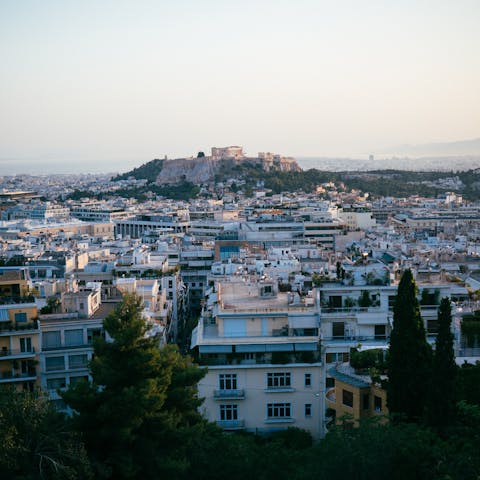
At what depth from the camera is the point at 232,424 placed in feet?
55.9

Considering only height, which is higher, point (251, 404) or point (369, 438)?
point (369, 438)

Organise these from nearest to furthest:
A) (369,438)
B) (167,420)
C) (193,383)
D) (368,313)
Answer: (369,438) → (167,420) → (193,383) → (368,313)

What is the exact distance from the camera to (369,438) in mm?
11680

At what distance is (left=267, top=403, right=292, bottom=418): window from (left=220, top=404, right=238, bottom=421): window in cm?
70

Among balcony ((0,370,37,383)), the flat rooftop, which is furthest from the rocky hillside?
balcony ((0,370,37,383))

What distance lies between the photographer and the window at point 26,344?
694 inches

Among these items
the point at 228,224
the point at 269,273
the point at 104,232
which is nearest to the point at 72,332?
the point at 269,273

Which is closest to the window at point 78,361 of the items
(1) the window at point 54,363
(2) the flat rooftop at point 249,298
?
(1) the window at point 54,363

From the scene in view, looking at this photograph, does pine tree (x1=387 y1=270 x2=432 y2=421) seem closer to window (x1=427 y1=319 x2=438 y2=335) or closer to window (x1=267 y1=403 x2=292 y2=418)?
window (x1=267 y1=403 x2=292 y2=418)

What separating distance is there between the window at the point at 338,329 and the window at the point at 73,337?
619 centimetres

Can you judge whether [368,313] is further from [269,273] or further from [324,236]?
[324,236]

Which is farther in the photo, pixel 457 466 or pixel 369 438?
pixel 369 438

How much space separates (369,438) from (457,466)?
5.00 ft

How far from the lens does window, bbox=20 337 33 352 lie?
17625 millimetres
